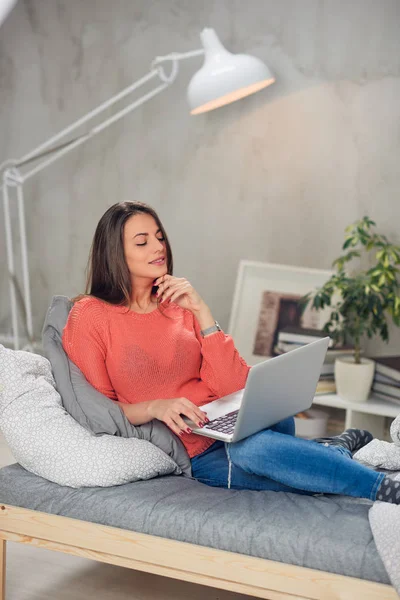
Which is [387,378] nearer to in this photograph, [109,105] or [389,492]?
[389,492]

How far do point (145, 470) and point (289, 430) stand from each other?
1.35 ft

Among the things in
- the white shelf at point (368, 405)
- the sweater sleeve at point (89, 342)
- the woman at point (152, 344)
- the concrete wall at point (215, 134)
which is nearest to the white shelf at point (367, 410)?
the white shelf at point (368, 405)

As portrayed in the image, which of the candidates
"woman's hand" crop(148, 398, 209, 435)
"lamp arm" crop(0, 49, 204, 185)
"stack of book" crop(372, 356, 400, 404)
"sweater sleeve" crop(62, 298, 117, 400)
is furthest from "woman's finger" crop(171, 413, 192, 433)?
"lamp arm" crop(0, 49, 204, 185)

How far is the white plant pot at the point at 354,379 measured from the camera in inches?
127

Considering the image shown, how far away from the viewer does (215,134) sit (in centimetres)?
372

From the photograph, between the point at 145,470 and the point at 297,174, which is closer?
the point at 145,470

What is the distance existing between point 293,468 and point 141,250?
2.38 ft

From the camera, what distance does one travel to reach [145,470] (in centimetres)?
195

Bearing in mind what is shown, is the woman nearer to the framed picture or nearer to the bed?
the bed

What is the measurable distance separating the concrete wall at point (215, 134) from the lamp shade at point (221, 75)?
54 centimetres

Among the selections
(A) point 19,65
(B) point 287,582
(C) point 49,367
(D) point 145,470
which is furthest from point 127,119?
(B) point 287,582

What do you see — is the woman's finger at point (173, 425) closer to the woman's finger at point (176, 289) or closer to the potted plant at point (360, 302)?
the woman's finger at point (176, 289)

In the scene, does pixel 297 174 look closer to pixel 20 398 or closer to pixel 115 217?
pixel 115 217

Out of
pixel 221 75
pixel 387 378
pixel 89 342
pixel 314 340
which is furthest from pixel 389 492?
pixel 221 75
